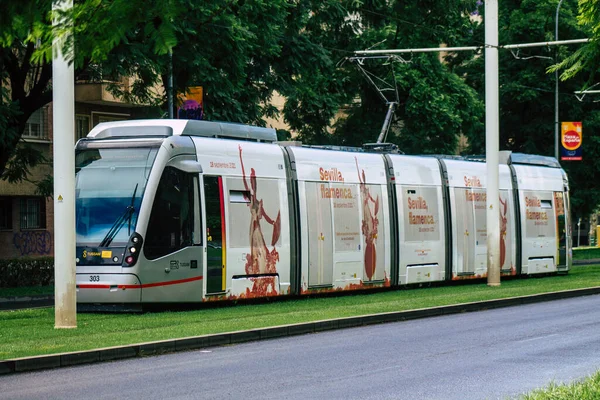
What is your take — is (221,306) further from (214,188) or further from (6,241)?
(6,241)

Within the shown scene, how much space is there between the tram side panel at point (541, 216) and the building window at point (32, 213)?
16.0 meters

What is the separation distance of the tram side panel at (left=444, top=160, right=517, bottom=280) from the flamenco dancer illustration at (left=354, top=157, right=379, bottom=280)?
3882 mm

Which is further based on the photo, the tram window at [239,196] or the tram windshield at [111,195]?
the tram window at [239,196]

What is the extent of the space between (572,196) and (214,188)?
3483cm

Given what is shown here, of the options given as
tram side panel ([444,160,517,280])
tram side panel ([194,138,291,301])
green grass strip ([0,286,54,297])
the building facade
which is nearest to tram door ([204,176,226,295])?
tram side panel ([194,138,291,301])

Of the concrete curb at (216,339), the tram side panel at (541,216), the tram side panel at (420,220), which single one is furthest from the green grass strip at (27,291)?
the tram side panel at (541,216)

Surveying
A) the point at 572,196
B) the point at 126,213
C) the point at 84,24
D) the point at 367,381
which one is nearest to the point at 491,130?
the point at 126,213

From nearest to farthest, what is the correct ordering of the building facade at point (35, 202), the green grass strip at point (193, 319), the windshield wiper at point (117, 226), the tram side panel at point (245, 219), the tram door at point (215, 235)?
1. the green grass strip at point (193, 319)
2. the windshield wiper at point (117, 226)
3. the tram door at point (215, 235)
4. the tram side panel at point (245, 219)
5. the building facade at point (35, 202)

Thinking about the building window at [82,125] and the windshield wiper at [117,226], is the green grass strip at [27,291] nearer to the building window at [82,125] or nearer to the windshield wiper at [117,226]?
the windshield wiper at [117,226]

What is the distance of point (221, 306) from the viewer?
22594mm

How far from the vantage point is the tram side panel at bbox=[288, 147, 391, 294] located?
24594 mm

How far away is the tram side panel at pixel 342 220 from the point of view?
24.6 meters

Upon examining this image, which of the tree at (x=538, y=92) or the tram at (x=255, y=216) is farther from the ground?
the tree at (x=538, y=92)

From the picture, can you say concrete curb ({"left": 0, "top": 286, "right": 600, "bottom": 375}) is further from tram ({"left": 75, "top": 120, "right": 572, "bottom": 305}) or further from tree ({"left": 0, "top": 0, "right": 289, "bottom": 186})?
tree ({"left": 0, "top": 0, "right": 289, "bottom": 186})
